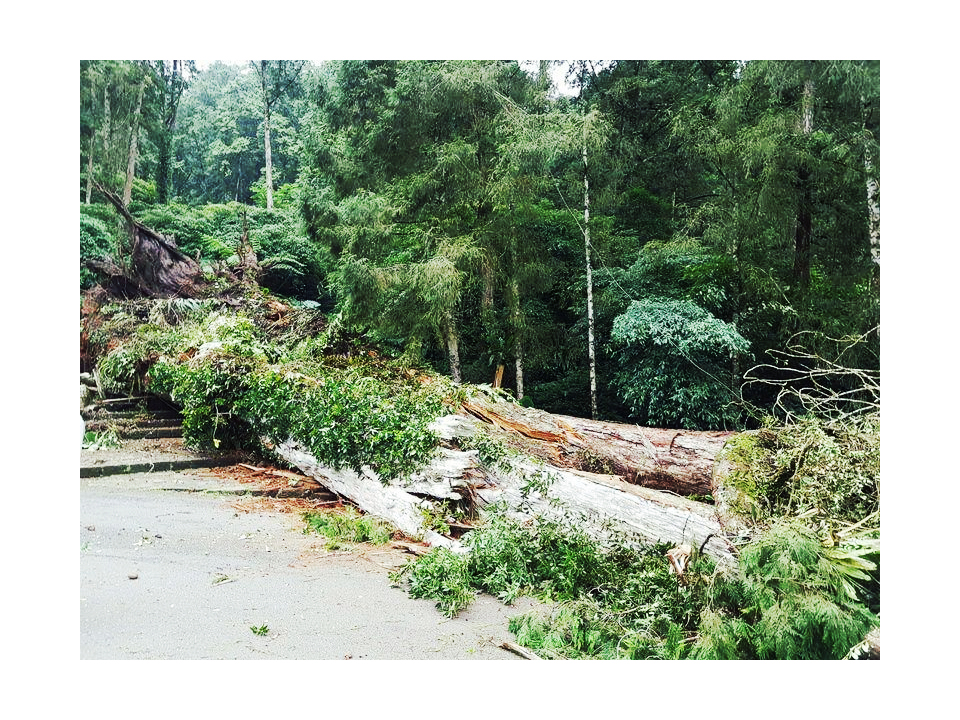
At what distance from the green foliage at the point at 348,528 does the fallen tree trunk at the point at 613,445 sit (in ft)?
2.58

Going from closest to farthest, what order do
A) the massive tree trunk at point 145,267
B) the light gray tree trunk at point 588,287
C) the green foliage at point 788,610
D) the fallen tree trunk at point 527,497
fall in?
the green foliage at point 788,610 → the fallen tree trunk at point 527,497 → the light gray tree trunk at point 588,287 → the massive tree trunk at point 145,267

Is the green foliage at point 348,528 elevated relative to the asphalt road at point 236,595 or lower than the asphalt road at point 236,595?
elevated

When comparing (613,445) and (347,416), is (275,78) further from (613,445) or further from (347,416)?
(613,445)

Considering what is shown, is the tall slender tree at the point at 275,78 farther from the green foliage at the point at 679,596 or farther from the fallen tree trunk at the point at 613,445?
the green foliage at the point at 679,596

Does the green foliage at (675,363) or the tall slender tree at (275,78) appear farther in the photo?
the tall slender tree at (275,78)

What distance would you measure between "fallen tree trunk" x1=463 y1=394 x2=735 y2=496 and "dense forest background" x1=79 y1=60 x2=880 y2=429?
0.09 meters

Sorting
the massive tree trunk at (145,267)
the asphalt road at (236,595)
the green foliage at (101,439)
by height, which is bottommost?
the asphalt road at (236,595)

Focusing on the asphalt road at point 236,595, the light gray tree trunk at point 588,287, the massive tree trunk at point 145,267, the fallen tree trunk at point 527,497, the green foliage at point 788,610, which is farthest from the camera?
the massive tree trunk at point 145,267

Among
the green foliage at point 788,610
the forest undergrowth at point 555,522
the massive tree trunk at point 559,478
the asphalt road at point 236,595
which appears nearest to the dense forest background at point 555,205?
the massive tree trunk at point 559,478

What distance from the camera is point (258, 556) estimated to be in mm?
3561

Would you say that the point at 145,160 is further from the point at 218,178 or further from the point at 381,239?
the point at 381,239

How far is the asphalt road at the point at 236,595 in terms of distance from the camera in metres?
3.32

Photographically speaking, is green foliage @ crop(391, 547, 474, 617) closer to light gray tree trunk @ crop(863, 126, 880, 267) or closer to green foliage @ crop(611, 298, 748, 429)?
green foliage @ crop(611, 298, 748, 429)
